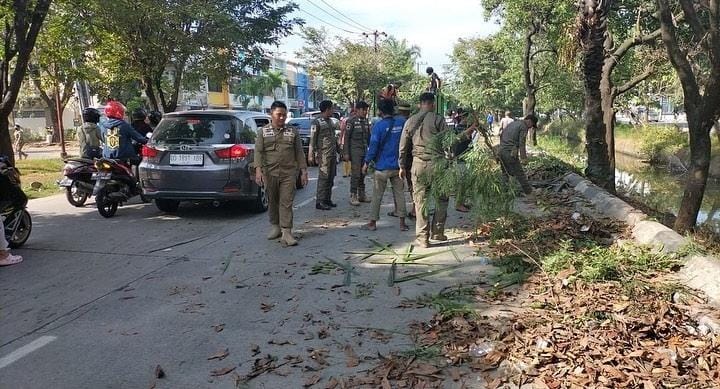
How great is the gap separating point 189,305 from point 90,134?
6.32 m

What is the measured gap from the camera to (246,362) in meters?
3.85

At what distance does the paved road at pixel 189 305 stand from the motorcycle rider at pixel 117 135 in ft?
5.75

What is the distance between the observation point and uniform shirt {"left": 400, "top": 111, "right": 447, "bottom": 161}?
6.86m

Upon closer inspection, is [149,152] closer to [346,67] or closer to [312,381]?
[312,381]

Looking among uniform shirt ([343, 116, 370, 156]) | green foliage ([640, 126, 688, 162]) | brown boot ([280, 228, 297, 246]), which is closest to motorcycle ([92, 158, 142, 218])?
brown boot ([280, 228, 297, 246])

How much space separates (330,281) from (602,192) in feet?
19.4

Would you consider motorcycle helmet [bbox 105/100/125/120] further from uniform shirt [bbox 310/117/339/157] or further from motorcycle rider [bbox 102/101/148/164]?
uniform shirt [bbox 310/117/339/157]

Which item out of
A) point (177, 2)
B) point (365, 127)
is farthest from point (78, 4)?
point (365, 127)

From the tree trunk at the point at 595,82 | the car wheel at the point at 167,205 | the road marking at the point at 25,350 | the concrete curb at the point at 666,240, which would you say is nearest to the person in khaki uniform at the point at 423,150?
the concrete curb at the point at 666,240

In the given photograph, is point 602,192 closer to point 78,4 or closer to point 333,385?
point 333,385

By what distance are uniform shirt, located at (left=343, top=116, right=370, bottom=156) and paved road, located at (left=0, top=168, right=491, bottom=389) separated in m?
2.06

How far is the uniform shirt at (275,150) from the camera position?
703 centimetres

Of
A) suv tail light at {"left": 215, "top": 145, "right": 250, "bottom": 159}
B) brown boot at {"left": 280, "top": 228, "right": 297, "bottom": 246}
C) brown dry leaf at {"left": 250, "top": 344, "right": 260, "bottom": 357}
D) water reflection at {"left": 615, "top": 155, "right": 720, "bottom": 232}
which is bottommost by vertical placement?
water reflection at {"left": 615, "top": 155, "right": 720, "bottom": 232}

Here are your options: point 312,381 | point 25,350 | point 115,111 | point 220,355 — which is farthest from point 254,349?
point 115,111
